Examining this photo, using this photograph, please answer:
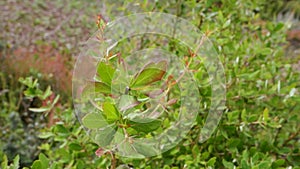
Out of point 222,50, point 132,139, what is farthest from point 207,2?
point 132,139

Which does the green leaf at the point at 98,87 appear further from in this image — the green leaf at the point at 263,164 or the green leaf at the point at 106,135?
the green leaf at the point at 263,164

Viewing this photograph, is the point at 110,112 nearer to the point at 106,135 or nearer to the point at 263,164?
the point at 106,135

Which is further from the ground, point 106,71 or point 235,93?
point 106,71

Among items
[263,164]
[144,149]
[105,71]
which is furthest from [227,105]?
[105,71]

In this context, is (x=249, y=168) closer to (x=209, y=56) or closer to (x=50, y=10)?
(x=209, y=56)

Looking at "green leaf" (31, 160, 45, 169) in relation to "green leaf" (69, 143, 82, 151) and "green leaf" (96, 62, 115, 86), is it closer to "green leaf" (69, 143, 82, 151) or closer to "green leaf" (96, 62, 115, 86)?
"green leaf" (96, 62, 115, 86)

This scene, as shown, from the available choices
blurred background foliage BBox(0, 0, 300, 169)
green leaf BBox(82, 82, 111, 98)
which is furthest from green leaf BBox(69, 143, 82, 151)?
green leaf BBox(82, 82, 111, 98)
